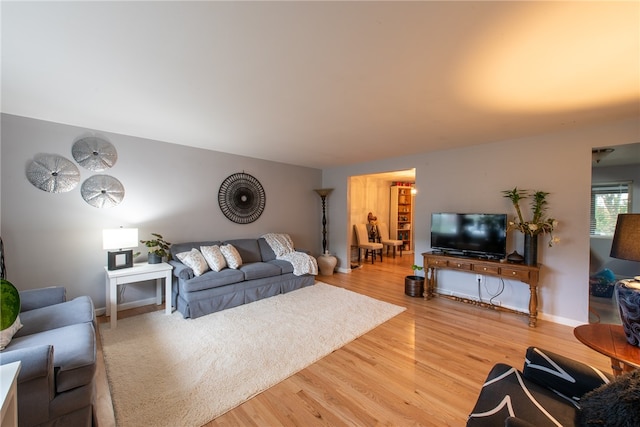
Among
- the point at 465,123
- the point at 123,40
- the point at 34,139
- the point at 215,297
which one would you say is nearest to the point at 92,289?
the point at 215,297

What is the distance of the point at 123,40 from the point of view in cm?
143

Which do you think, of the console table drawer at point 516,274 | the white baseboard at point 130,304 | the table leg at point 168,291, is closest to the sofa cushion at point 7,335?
the table leg at point 168,291

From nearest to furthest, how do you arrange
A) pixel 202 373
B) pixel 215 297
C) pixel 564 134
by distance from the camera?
pixel 202 373, pixel 564 134, pixel 215 297

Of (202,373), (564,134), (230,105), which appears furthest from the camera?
(564,134)

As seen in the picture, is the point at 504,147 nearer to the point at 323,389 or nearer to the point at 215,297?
the point at 323,389

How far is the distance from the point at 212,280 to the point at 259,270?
2.27 feet

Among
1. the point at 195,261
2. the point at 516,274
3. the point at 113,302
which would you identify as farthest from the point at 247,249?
the point at 516,274

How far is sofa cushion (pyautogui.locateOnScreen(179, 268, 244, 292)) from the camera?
3031 millimetres

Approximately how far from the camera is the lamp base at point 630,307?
1416mm

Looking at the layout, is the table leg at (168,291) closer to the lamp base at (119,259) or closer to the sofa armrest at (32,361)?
the lamp base at (119,259)

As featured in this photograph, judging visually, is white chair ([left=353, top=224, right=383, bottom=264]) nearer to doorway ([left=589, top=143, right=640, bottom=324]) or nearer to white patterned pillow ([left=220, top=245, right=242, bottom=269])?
white patterned pillow ([left=220, top=245, right=242, bottom=269])

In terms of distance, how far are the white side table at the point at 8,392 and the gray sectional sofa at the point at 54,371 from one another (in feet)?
0.90

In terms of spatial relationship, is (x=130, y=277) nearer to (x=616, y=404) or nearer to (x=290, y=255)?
(x=290, y=255)

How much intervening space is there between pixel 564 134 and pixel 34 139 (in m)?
6.20
